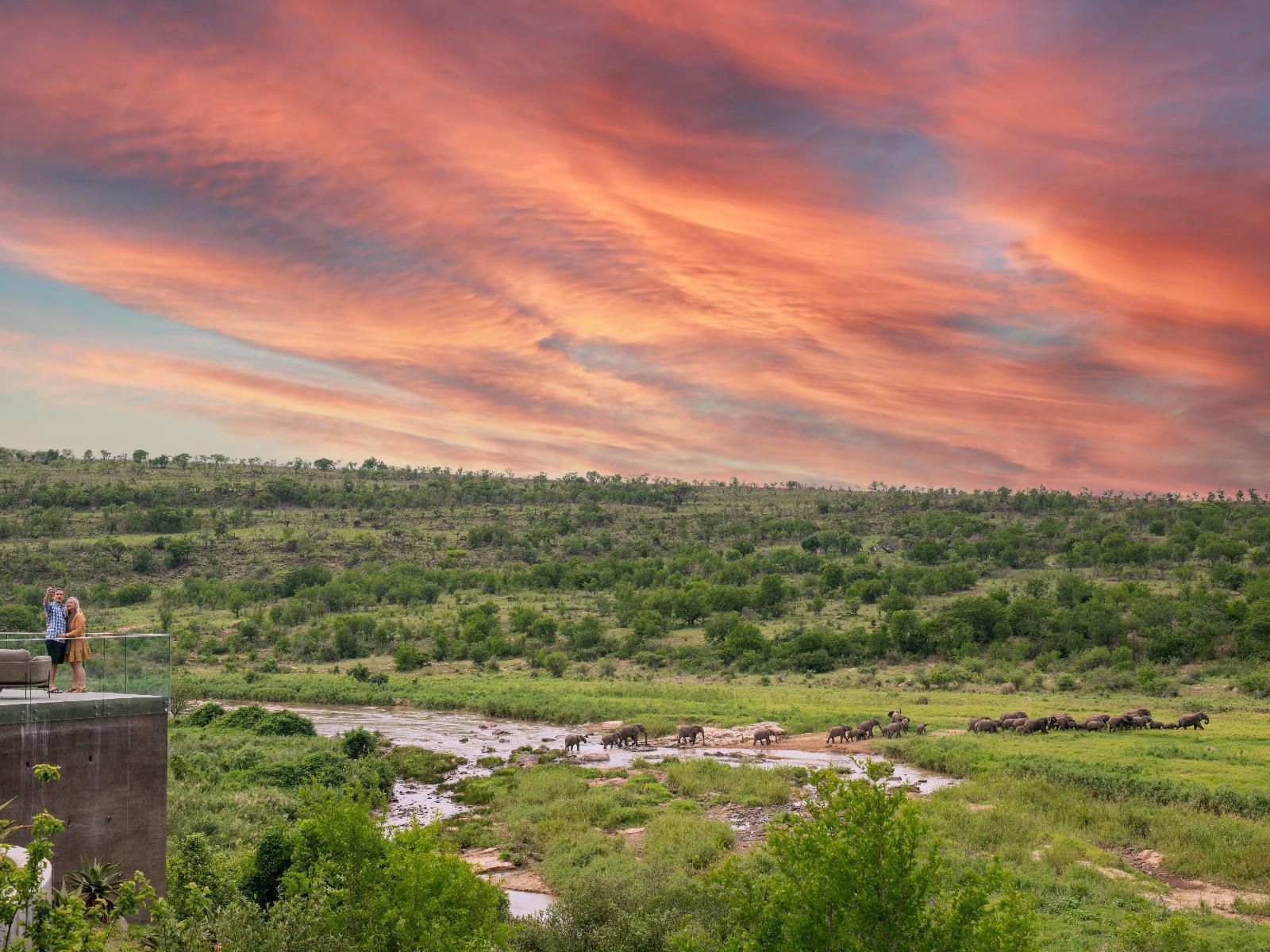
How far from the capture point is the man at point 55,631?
19.8m

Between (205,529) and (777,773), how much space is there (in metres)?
119

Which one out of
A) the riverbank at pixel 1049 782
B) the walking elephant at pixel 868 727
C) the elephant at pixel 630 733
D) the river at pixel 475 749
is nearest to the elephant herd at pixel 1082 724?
the riverbank at pixel 1049 782

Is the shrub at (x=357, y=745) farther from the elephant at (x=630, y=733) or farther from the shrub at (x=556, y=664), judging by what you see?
the shrub at (x=556, y=664)

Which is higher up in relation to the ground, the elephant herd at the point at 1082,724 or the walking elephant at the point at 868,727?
the elephant herd at the point at 1082,724

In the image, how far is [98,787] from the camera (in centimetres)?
1845

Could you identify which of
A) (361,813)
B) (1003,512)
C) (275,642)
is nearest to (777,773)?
(361,813)

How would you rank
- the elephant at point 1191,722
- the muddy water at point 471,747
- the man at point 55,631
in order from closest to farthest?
the man at point 55,631 → the muddy water at point 471,747 → the elephant at point 1191,722

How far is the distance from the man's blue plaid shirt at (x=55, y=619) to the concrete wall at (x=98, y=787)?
2871 millimetres

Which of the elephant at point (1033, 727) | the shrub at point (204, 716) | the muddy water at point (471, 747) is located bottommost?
the muddy water at point (471, 747)

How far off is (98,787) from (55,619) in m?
4.05

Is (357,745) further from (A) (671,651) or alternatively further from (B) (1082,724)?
(A) (671,651)

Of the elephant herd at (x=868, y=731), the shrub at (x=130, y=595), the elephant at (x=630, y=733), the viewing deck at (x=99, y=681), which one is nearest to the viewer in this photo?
the viewing deck at (x=99, y=681)

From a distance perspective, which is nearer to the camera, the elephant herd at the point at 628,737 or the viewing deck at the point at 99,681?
the viewing deck at the point at 99,681

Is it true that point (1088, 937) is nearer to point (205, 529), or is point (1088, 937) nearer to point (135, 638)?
point (135, 638)
